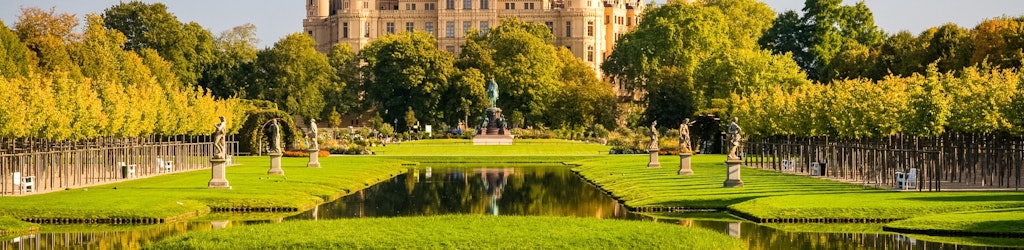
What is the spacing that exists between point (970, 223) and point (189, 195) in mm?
22566

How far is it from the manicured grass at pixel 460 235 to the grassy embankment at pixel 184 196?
18.3 feet

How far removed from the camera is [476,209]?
5038 cm

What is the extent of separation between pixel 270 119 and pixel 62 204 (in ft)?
155

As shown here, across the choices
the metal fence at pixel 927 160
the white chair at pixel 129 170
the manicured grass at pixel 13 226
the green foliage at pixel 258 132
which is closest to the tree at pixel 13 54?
the green foliage at pixel 258 132

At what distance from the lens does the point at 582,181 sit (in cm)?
6888

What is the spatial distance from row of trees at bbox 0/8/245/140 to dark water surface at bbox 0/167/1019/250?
9796mm

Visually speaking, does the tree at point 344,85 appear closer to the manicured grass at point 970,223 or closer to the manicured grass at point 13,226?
the manicured grass at point 13,226

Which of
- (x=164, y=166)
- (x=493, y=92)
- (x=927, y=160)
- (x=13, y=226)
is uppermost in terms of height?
(x=493, y=92)

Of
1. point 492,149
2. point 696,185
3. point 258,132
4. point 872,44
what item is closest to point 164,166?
point 696,185

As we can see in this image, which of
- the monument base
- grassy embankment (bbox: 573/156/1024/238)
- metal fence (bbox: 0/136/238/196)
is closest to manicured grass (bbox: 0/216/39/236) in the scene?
metal fence (bbox: 0/136/238/196)

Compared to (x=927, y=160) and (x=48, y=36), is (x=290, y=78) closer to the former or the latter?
(x=48, y=36)

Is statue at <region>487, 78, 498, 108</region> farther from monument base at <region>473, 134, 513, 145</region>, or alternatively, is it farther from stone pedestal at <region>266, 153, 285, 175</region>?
stone pedestal at <region>266, 153, 285, 175</region>

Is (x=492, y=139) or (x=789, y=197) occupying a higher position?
(x=492, y=139)

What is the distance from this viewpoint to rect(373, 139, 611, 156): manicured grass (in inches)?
4198
